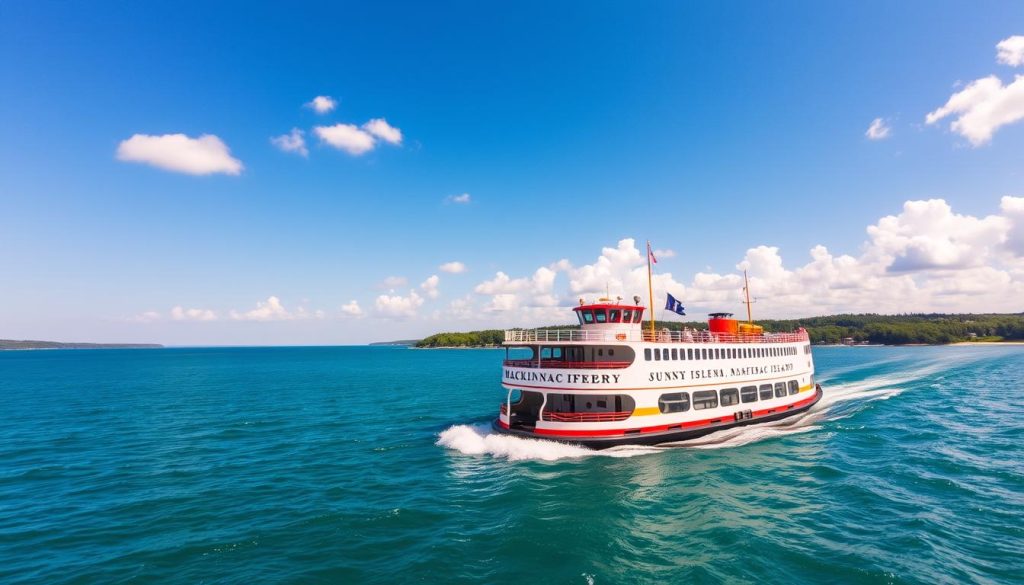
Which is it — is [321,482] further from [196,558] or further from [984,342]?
[984,342]

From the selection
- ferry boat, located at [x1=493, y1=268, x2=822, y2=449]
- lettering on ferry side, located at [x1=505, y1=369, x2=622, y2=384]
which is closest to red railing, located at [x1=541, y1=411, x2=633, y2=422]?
ferry boat, located at [x1=493, y1=268, x2=822, y2=449]

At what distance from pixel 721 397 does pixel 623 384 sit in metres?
9.58

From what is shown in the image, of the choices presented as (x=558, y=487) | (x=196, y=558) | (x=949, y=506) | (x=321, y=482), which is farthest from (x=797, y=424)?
(x=196, y=558)

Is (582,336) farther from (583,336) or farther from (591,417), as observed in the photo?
(591,417)

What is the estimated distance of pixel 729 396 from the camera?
32.2m

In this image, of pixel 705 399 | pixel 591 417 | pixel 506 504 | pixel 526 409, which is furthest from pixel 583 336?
pixel 506 504

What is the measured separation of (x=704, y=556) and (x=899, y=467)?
16.5 meters

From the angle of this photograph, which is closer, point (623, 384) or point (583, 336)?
point (623, 384)

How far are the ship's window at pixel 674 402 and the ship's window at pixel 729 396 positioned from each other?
157 inches

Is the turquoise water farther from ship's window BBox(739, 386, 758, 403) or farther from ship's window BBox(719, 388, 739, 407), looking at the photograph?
ship's window BBox(739, 386, 758, 403)

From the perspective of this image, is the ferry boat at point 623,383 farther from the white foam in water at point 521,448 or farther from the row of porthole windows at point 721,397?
the white foam in water at point 521,448

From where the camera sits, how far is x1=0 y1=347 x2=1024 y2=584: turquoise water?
46.5ft

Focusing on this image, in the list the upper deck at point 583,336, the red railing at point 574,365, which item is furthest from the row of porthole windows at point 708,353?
the red railing at point 574,365

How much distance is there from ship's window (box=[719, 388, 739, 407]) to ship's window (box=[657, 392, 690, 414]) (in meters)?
4.00
